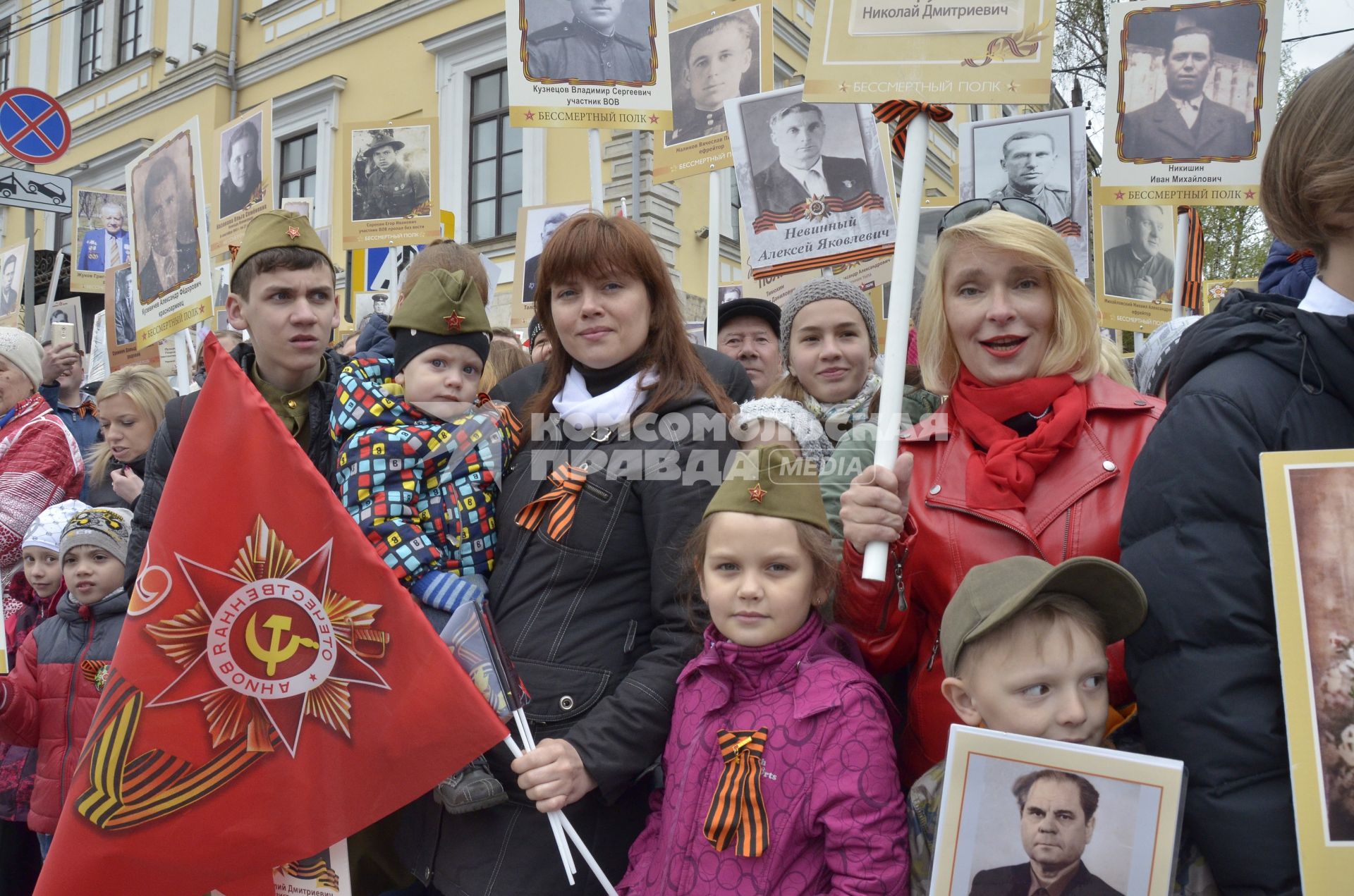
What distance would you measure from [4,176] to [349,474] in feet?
15.9

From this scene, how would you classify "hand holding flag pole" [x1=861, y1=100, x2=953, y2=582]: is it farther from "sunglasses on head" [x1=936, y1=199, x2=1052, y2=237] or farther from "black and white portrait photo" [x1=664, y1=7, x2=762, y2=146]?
"black and white portrait photo" [x1=664, y1=7, x2=762, y2=146]

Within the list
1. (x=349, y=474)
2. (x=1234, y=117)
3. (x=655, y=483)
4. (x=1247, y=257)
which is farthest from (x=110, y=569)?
(x=1247, y=257)

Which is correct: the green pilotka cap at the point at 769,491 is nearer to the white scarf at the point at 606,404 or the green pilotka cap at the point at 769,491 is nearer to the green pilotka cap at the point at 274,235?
the white scarf at the point at 606,404

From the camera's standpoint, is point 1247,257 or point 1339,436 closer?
point 1339,436

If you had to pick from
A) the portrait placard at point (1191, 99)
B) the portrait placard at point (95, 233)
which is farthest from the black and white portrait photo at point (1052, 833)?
the portrait placard at point (95, 233)

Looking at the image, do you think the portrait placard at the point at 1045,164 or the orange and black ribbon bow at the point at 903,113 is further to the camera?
the portrait placard at the point at 1045,164

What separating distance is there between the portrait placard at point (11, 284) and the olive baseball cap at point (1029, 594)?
9030 mm

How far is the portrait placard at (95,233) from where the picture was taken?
8953 millimetres

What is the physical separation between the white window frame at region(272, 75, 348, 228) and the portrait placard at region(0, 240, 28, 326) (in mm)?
7325

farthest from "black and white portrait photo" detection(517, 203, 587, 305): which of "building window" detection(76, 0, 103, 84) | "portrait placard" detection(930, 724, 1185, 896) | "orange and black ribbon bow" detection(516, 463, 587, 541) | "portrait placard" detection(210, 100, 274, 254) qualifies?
"building window" detection(76, 0, 103, 84)

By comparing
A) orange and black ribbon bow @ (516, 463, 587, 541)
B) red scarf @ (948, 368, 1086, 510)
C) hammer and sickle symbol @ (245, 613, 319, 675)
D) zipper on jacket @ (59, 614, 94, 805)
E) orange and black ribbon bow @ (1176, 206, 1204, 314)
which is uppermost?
orange and black ribbon bow @ (1176, 206, 1204, 314)

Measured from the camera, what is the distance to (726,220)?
15016mm

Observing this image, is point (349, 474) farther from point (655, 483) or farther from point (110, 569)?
point (110, 569)

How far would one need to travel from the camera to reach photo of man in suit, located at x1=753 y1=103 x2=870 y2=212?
186 inches
